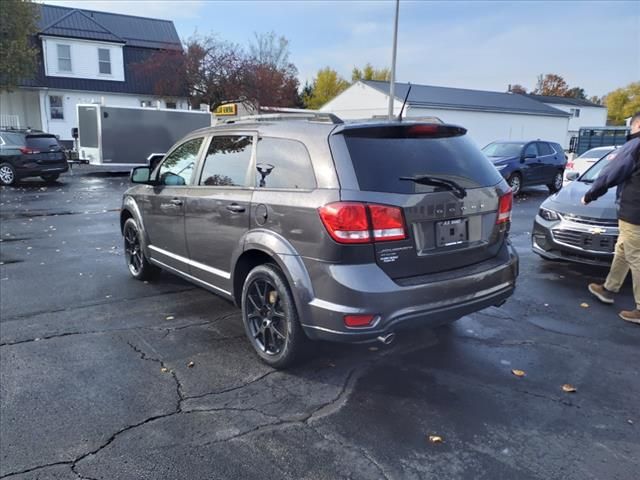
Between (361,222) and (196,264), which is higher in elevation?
(361,222)

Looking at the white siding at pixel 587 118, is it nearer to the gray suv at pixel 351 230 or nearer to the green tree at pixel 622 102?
the green tree at pixel 622 102

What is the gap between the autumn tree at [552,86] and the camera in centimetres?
7625

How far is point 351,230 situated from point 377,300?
0.46 meters

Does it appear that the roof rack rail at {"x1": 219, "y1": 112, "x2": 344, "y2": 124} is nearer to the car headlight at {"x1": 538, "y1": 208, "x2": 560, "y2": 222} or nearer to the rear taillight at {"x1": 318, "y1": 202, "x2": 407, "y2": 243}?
the rear taillight at {"x1": 318, "y1": 202, "x2": 407, "y2": 243}

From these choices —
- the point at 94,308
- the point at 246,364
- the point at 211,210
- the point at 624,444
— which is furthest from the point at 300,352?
the point at 94,308

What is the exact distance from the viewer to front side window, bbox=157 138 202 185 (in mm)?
4847

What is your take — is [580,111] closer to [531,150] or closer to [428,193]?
[531,150]

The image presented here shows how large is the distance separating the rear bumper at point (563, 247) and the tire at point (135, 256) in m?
4.70

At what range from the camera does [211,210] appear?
Result: 170 inches

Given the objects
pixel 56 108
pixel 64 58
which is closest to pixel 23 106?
pixel 56 108

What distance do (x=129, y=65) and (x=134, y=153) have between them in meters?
14.1

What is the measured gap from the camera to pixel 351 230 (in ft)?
10.1

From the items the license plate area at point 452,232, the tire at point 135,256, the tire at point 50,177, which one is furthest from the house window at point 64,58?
the license plate area at point 452,232

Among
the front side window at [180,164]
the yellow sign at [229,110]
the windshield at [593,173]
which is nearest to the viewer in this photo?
the front side window at [180,164]
